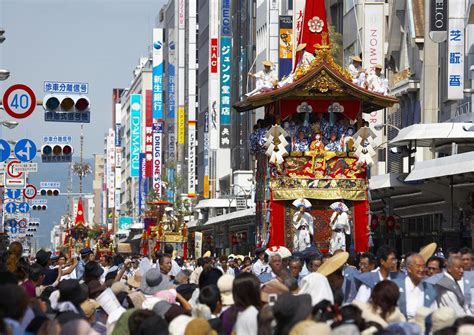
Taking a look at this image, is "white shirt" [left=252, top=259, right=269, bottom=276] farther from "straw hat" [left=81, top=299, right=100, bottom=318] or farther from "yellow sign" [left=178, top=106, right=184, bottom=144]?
"yellow sign" [left=178, top=106, right=184, bottom=144]

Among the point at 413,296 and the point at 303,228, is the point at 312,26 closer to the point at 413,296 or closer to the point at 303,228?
the point at 303,228

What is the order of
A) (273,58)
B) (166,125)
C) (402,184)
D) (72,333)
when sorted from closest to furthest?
1. (72,333)
2. (402,184)
3. (273,58)
4. (166,125)

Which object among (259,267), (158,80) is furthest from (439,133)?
(158,80)

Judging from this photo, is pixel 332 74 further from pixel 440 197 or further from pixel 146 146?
pixel 146 146

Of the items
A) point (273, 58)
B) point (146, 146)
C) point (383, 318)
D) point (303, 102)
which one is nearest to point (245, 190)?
point (273, 58)

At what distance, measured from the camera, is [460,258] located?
15648 millimetres

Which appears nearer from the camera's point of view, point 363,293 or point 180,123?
point 363,293

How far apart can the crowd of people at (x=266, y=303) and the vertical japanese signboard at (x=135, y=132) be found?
12615 cm

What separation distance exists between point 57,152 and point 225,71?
51.9m

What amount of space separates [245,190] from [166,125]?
4850cm

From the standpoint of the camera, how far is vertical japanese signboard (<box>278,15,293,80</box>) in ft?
219

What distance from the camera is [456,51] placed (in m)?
44.7

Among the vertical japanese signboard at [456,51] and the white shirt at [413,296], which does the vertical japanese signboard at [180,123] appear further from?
the white shirt at [413,296]

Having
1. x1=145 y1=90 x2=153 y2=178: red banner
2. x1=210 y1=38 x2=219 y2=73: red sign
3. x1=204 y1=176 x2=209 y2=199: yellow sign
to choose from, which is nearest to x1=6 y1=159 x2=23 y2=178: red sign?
x1=210 y1=38 x2=219 y2=73: red sign
